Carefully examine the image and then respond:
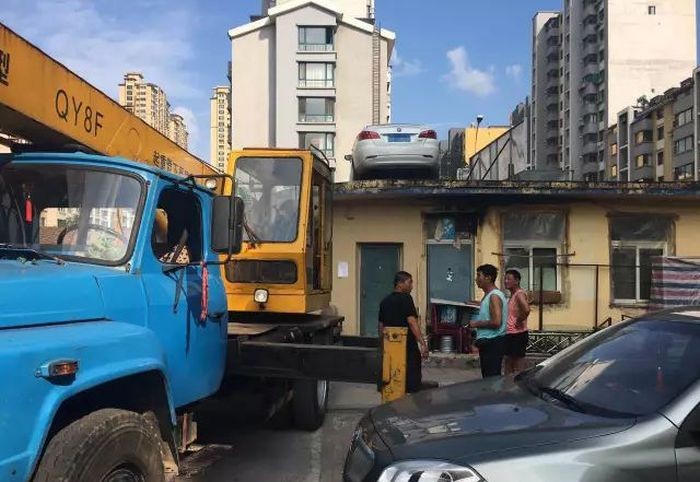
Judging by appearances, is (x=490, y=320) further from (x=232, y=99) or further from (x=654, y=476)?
(x=232, y=99)

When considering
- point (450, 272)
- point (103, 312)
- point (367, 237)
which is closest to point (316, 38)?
point (367, 237)

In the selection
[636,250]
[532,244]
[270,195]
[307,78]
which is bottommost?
[636,250]

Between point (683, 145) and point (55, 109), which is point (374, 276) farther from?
point (683, 145)

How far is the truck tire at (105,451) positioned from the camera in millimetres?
2746

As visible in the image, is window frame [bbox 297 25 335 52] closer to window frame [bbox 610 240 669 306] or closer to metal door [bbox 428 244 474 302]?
metal door [bbox 428 244 474 302]

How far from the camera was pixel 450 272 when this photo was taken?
13.1 meters

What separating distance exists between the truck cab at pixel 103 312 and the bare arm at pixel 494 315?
3039 mm

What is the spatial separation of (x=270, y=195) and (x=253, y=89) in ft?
179

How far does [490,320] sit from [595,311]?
696 cm

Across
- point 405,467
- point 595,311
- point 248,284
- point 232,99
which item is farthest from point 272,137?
point 405,467

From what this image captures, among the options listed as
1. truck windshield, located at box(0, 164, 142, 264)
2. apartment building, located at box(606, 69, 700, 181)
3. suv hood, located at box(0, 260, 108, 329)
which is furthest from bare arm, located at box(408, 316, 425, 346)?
apartment building, located at box(606, 69, 700, 181)

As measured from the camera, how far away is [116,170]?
12.7 ft

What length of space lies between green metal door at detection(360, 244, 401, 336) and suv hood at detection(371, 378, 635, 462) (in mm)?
9220

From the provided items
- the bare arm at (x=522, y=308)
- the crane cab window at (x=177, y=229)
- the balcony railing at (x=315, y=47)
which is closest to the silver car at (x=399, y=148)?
the bare arm at (x=522, y=308)
